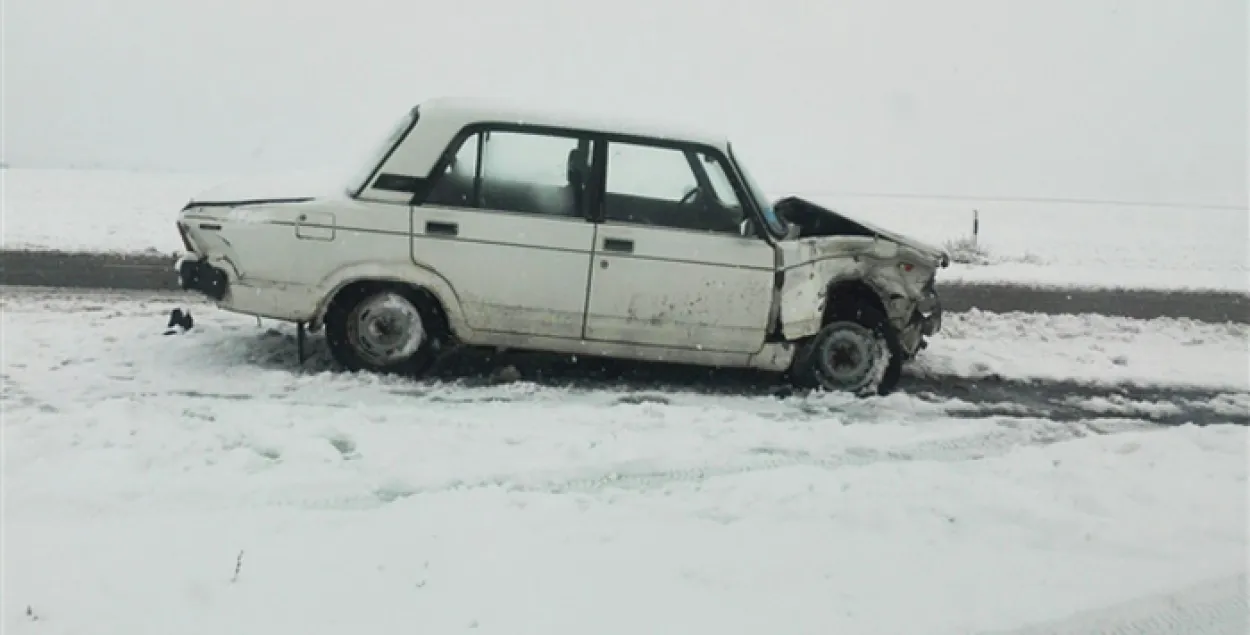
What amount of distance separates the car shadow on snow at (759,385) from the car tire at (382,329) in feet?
0.57

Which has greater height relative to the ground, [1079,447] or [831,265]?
[831,265]

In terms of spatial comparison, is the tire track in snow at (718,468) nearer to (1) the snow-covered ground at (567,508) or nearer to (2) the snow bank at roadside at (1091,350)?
(1) the snow-covered ground at (567,508)

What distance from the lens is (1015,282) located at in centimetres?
1205

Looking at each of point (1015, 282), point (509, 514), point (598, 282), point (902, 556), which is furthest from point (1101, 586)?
point (1015, 282)

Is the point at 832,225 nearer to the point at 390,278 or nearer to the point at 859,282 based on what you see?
the point at 859,282

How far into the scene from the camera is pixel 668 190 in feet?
21.0

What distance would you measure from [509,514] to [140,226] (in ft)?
42.2

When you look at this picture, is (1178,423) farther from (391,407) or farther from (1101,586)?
(391,407)

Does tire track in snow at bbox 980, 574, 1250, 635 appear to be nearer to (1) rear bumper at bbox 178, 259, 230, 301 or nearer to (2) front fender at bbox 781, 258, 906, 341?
(2) front fender at bbox 781, 258, 906, 341

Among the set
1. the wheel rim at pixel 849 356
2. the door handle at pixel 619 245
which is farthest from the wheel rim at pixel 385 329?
the wheel rim at pixel 849 356

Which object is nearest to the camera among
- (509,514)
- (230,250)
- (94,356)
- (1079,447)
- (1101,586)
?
(1101,586)

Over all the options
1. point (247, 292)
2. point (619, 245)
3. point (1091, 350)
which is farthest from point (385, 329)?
point (1091, 350)

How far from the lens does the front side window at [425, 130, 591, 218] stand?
6.26 m

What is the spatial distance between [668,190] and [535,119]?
0.94 meters
